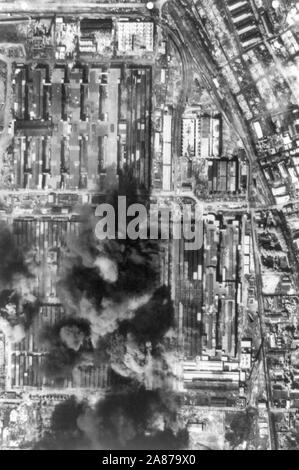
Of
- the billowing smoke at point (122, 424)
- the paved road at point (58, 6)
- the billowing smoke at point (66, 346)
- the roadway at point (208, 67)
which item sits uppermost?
the paved road at point (58, 6)

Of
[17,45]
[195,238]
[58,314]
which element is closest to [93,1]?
[17,45]

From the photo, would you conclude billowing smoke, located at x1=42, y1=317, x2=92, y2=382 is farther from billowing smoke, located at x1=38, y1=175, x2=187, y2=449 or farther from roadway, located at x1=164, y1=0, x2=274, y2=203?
roadway, located at x1=164, y1=0, x2=274, y2=203

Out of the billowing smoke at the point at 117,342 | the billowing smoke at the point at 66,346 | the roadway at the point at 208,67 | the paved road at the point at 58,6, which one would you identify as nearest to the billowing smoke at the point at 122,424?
the billowing smoke at the point at 117,342

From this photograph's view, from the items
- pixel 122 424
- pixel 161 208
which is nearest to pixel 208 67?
pixel 161 208

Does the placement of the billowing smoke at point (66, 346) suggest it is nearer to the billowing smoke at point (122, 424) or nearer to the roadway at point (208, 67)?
the billowing smoke at point (122, 424)

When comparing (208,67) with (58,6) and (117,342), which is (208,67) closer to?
(58,6)
